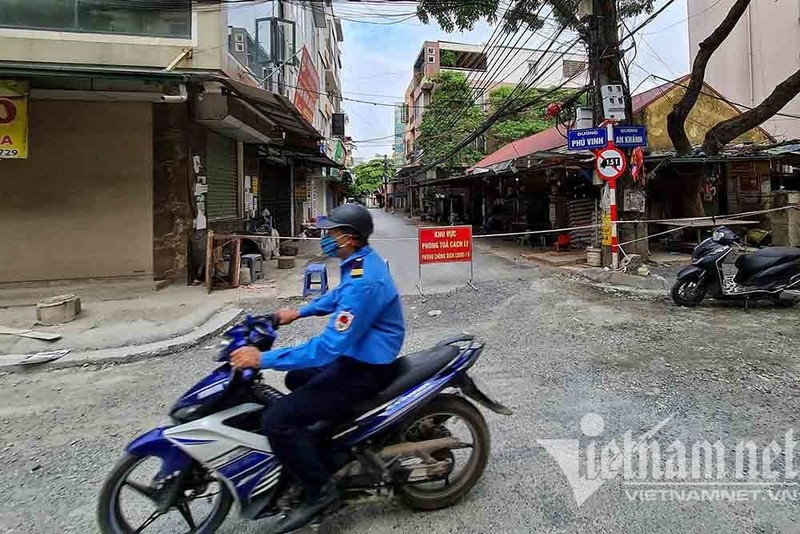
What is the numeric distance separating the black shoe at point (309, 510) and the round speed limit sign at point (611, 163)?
782 centimetres

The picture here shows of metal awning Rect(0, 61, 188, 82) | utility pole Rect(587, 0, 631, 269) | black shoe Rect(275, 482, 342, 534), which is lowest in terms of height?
black shoe Rect(275, 482, 342, 534)

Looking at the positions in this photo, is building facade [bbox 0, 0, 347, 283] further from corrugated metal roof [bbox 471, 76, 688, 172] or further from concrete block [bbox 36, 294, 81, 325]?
corrugated metal roof [bbox 471, 76, 688, 172]

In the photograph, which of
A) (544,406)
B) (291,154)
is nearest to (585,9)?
(544,406)

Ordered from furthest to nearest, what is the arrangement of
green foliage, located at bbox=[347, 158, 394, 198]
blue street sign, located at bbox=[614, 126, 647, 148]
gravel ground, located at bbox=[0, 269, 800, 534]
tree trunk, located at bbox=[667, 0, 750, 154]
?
green foliage, located at bbox=[347, 158, 394, 198]
tree trunk, located at bbox=[667, 0, 750, 154]
blue street sign, located at bbox=[614, 126, 647, 148]
gravel ground, located at bbox=[0, 269, 800, 534]

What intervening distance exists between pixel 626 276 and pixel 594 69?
397 centimetres

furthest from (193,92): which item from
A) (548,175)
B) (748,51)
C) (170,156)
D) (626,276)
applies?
(748,51)

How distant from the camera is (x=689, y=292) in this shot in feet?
22.2

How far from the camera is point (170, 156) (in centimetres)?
794

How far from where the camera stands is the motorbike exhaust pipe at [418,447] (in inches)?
91.9

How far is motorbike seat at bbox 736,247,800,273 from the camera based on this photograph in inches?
254

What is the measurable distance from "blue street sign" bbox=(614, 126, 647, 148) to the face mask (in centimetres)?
770

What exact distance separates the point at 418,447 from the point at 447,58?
50646 mm

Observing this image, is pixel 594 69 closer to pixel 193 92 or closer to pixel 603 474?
pixel 193 92

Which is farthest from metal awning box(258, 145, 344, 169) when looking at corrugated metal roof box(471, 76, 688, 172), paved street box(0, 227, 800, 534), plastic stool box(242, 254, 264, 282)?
paved street box(0, 227, 800, 534)
